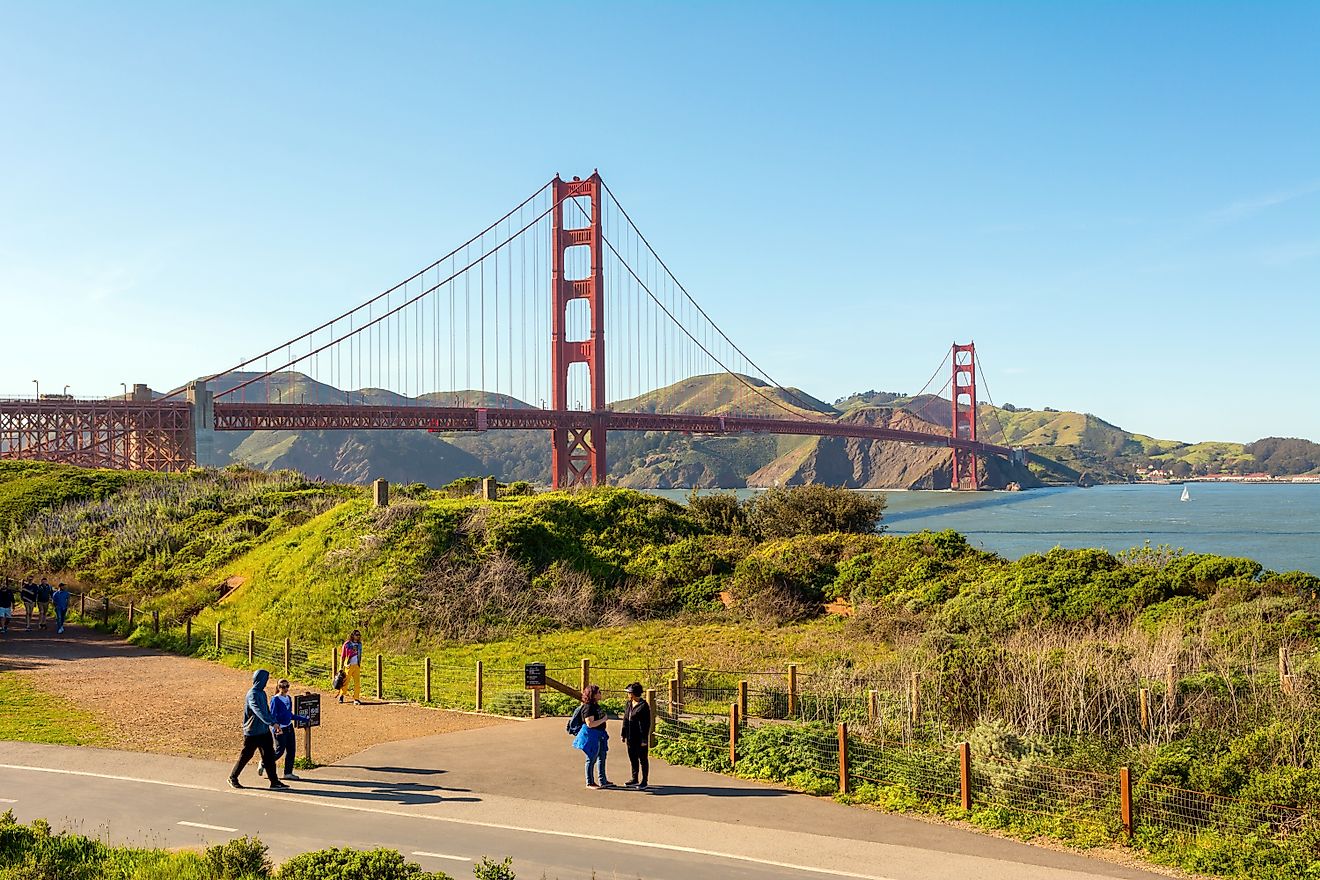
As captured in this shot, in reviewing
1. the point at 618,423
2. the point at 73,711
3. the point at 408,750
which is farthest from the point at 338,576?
the point at 618,423

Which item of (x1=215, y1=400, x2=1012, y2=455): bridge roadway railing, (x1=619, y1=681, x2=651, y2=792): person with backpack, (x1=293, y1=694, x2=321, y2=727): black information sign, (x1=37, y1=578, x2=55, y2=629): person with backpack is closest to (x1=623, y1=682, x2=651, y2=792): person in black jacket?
(x1=619, y1=681, x2=651, y2=792): person with backpack

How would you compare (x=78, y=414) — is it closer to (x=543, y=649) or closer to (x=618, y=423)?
(x=618, y=423)

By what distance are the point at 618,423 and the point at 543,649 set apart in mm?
45007

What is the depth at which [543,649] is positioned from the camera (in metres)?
24.4

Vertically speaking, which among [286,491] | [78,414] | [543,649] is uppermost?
[78,414]

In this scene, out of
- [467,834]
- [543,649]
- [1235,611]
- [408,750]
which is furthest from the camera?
[543,649]

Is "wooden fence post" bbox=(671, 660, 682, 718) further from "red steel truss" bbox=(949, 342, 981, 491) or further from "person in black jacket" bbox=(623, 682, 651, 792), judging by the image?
"red steel truss" bbox=(949, 342, 981, 491)

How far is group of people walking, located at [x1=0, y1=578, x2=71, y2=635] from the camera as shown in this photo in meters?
27.0

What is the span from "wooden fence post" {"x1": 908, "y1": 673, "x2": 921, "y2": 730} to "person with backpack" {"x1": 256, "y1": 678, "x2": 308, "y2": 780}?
7924 mm

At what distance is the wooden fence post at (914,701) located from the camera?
15008mm

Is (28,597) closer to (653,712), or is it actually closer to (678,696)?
(678,696)

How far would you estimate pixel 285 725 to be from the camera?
13789mm

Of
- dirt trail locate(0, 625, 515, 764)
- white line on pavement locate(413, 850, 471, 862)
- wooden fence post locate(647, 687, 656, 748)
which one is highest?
wooden fence post locate(647, 687, 656, 748)

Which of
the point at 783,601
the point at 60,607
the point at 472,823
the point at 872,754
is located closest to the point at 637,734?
the point at 472,823
